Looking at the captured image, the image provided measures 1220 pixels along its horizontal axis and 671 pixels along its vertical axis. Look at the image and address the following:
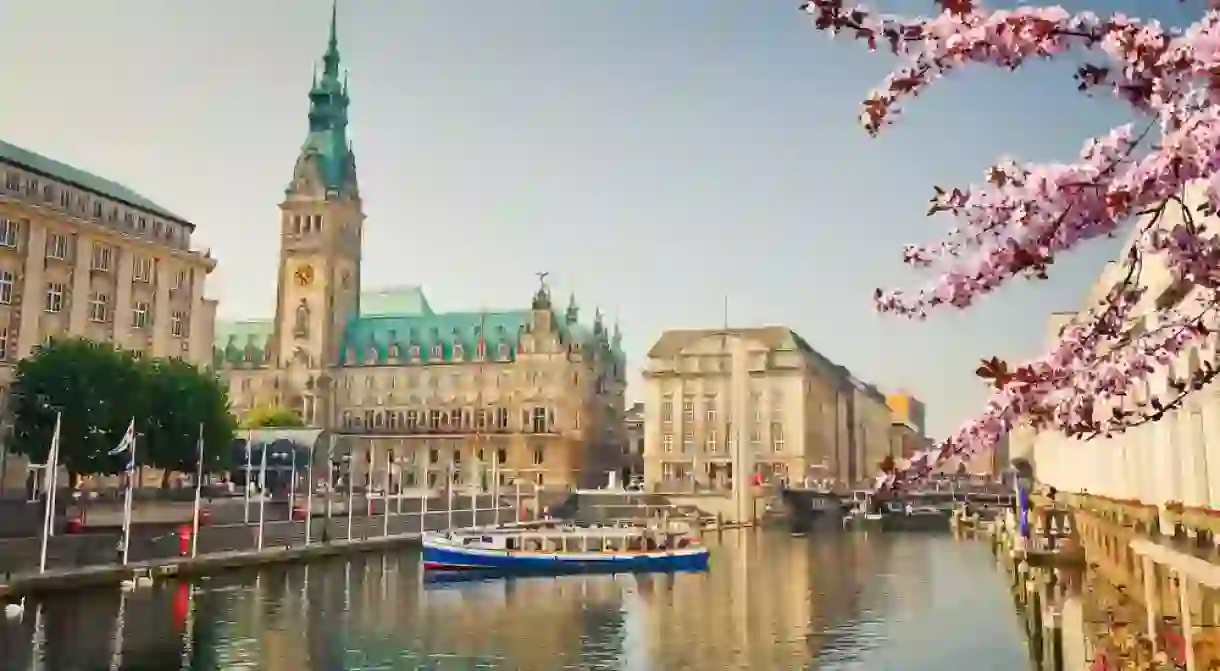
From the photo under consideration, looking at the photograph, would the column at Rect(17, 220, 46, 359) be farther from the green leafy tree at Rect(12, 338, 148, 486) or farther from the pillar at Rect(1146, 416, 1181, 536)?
the pillar at Rect(1146, 416, 1181, 536)

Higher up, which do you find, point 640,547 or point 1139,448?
point 1139,448

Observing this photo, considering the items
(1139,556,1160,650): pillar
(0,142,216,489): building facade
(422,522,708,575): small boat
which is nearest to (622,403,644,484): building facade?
(0,142,216,489): building facade

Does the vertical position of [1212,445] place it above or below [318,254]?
below

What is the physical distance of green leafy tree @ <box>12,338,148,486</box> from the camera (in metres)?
66.0

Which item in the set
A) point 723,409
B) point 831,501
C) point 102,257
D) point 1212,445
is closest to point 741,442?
point 831,501

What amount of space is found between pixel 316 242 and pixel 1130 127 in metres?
145

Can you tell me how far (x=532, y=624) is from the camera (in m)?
45.0

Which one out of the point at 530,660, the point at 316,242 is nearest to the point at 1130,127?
the point at 530,660

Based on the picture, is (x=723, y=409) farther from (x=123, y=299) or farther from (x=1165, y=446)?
(x=1165, y=446)

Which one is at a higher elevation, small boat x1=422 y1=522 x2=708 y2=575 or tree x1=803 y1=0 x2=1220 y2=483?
tree x1=803 y1=0 x2=1220 y2=483

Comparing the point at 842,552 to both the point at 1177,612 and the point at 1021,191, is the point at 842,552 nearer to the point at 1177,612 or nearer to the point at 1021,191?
the point at 1177,612

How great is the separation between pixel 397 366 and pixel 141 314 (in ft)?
209

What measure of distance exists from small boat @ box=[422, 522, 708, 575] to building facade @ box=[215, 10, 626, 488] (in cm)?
6633

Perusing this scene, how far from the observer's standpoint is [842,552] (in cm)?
8412
